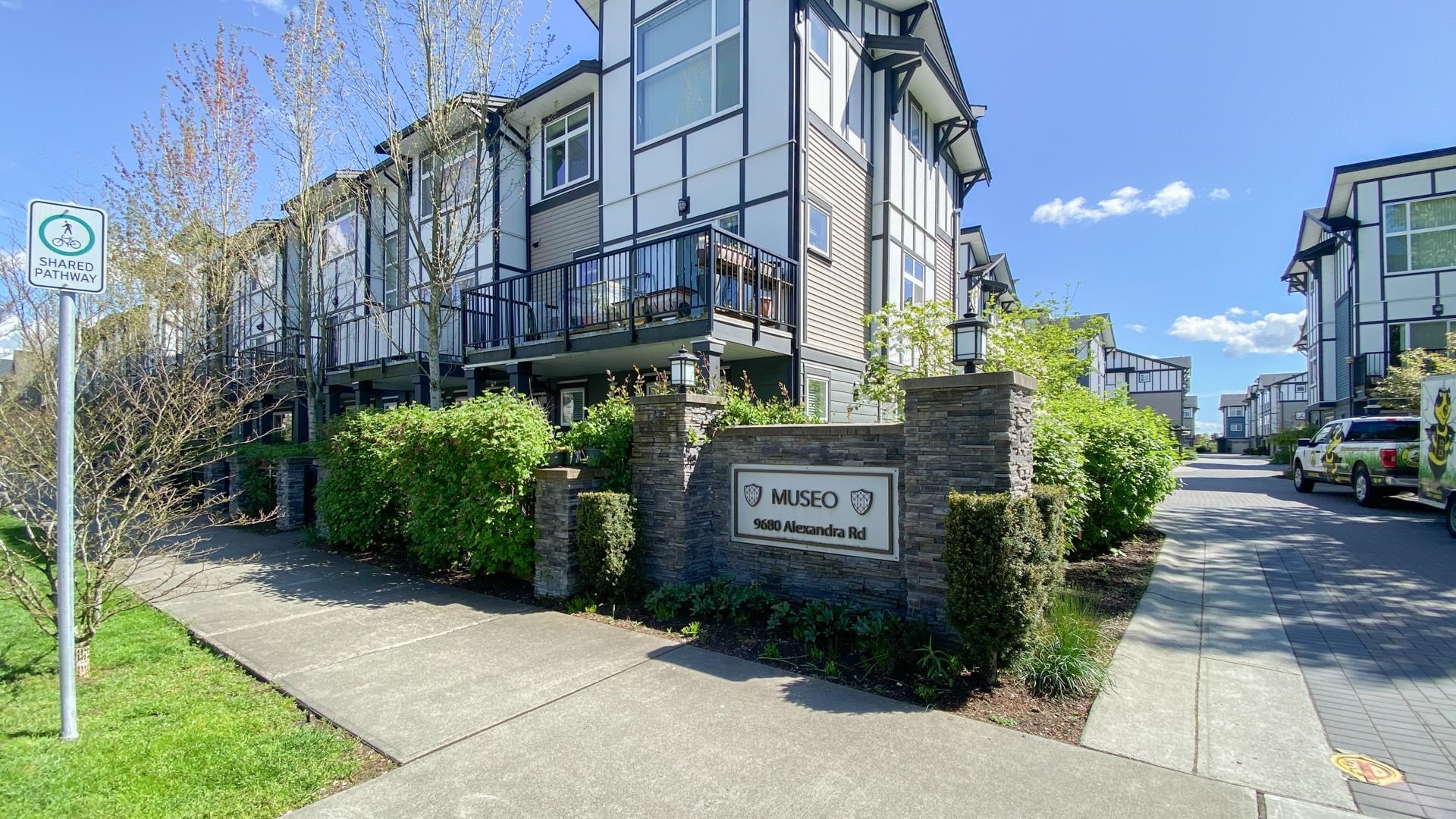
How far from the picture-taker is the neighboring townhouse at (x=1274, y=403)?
50.6 metres

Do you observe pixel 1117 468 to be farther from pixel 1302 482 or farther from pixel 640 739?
pixel 1302 482

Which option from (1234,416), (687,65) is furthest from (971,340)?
(1234,416)

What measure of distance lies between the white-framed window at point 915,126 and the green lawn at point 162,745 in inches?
576

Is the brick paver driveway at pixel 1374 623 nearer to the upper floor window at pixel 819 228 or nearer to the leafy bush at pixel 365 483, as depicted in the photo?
the upper floor window at pixel 819 228

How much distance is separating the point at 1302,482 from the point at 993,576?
18.9 m

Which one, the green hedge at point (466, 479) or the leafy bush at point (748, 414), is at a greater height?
the leafy bush at point (748, 414)

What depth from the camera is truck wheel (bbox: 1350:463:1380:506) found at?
13227 millimetres

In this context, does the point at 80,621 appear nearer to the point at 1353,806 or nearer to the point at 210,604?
the point at 210,604

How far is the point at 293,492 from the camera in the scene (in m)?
11.1

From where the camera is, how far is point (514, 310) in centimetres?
1145

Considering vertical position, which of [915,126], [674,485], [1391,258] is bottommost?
[674,485]

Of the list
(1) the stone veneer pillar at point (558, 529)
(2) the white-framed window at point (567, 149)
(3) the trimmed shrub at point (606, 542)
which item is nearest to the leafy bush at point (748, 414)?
(3) the trimmed shrub at point (606, 542)

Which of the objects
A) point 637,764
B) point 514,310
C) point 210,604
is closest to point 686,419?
point 637,764

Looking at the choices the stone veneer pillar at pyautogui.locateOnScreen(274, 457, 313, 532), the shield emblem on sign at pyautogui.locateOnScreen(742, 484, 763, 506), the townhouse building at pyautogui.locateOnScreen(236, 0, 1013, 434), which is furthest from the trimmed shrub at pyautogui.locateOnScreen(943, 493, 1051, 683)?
the stone veneer pillar at pyautogui.locateOnScreen(274, 457, 313, 532)
